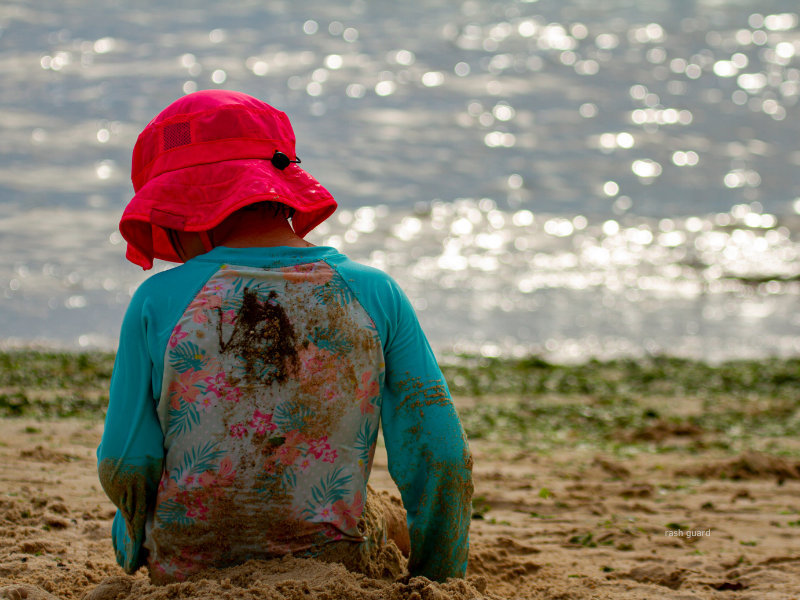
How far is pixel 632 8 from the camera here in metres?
36.7

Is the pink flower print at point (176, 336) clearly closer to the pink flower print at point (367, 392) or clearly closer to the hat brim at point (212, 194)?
the hat brim at point (212, 194)

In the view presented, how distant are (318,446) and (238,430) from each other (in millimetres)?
223

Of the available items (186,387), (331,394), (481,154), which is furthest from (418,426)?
(481,154)

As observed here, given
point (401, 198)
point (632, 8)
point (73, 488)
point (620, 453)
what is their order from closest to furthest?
point (73, 488)
point (620, 453)
point (401, 198)
point (632, 8)

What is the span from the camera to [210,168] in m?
2.22

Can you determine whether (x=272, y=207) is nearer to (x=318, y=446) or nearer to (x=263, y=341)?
(x=263, y=341)

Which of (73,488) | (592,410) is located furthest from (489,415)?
(73,488)

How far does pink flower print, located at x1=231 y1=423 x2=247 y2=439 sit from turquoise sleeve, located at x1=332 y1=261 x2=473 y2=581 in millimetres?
427

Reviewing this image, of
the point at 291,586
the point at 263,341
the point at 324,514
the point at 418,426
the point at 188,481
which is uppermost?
the point at 263,341

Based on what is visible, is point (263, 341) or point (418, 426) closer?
point (263, 341)

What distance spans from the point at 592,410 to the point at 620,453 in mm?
1504

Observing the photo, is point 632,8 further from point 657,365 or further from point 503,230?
point 657,365

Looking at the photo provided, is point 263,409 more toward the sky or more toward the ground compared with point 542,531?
more toward the sky

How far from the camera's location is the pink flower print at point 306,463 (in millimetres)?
2229
